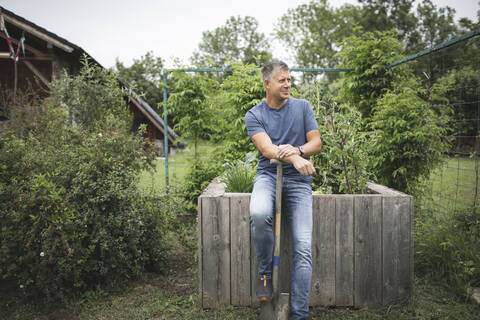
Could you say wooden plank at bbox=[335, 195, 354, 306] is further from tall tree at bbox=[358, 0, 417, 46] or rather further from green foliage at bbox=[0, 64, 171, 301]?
tall tree at bbox=[358, 0, 417, 46]

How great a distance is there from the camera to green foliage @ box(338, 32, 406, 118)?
14.2 feet

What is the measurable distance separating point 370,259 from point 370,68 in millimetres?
2926

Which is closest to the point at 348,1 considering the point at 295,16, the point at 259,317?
the point at 295,16

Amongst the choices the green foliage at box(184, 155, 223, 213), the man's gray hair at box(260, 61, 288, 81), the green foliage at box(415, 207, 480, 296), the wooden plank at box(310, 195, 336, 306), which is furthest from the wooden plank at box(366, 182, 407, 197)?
the green foliage at box(184, 155, 223, 213)

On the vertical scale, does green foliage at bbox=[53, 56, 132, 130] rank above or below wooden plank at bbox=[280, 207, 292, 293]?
above

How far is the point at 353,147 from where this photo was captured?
9.25 ft

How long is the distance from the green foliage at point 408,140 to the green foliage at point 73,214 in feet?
8.26

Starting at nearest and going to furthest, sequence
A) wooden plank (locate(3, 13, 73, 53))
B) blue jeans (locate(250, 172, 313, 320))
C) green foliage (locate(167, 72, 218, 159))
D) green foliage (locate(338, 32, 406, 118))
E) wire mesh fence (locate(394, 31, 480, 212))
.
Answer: blue jeans (locate(250, 172, 313, 320))
wire mesh fence (locate(394, 31, 480, 212))
green foliage (locate(338, 32, 406, 118))
green foliage (locate(167, 72, 218, 159))
wooden plank (locate(3, 13, 73, 53))

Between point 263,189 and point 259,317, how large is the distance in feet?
3.06

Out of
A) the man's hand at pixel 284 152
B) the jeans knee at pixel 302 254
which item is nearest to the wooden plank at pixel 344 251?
the jeans knee at pixel 302 254

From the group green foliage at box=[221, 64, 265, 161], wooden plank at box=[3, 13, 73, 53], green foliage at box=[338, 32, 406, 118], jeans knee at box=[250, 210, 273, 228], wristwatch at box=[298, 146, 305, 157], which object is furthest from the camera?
wooden plank at box=[3, 13, 73, 53]

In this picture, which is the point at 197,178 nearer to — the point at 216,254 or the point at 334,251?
the point at 216,254

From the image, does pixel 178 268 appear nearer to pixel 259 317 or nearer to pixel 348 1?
pixel 259 317

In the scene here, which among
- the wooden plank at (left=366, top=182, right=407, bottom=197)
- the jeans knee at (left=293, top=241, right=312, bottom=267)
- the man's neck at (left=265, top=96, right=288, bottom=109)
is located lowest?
the jeans knee at (left=293, top=241, right=312, bottom=267)
